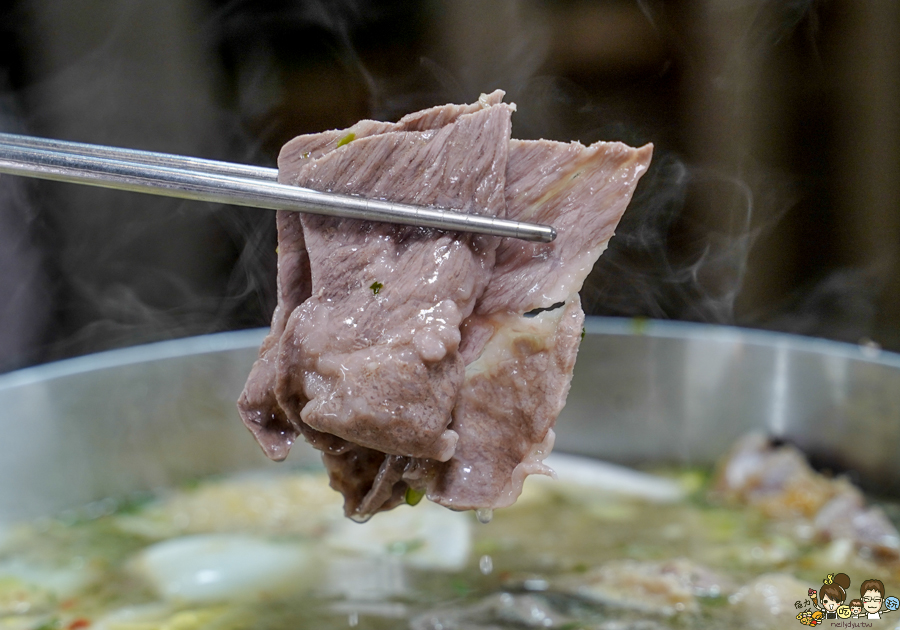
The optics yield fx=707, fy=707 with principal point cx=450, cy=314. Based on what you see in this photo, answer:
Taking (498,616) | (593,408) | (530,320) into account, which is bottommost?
(593,408)

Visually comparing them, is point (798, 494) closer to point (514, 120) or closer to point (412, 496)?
point (412, 496)

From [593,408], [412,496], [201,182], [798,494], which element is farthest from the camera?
[593,408]

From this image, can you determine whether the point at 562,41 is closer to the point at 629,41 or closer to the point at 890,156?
the point at 629,41

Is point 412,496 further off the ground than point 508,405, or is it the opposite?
point 508,405

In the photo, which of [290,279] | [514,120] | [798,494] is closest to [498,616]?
[290,279]

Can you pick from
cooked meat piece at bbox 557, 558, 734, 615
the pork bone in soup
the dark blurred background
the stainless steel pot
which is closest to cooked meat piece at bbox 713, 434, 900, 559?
the pork bone in soup

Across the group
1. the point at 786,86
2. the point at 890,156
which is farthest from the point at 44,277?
the point at 890,156

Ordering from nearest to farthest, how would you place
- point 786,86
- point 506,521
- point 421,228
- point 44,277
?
point 421,228
point 506,521
point 44,277
point 786,86
